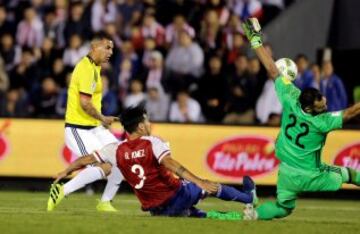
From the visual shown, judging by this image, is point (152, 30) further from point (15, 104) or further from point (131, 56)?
point (15, 104)

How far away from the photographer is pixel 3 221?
1298 centimetres

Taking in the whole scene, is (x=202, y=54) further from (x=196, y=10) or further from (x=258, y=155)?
(x=258, y=155)

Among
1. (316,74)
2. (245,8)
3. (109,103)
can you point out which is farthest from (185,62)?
(316,74)

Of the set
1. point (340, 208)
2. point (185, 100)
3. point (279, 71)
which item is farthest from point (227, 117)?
point (279, 71)

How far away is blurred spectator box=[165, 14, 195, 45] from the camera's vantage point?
74.6 ft

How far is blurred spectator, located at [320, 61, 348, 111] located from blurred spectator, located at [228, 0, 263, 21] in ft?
9.29

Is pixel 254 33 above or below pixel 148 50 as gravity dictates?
above

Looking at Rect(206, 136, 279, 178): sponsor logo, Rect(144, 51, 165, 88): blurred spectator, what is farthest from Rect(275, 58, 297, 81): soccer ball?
Rect(144, 51, 165, 88): blurred spectator

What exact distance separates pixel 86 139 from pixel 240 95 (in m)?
5.89

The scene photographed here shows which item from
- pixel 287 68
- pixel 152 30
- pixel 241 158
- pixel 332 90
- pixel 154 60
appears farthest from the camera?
pixel 152 30

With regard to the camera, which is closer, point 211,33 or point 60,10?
point 211,33

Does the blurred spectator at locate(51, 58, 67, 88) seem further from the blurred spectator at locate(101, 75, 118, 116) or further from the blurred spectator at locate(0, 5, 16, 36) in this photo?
the blurred spectator at locate(0, 5, 16, 36)

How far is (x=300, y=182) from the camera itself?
13.8 metres

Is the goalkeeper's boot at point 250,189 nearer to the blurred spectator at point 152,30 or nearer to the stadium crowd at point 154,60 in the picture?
the stadium crowd at point 154,60
